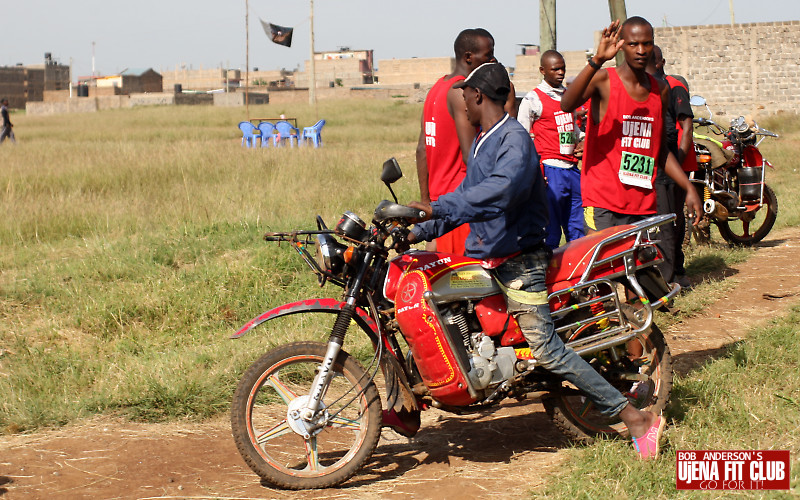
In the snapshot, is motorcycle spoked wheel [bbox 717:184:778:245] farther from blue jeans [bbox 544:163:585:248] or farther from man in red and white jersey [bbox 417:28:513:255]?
man in red and white jersey [bbox 417:28:513:255]

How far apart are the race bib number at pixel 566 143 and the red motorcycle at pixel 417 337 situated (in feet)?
6.36

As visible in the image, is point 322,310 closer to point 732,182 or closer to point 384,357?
point 384,357

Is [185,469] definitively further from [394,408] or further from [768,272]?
[768,272]

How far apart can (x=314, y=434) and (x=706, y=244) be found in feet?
21.7

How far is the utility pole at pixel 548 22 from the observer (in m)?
9.37

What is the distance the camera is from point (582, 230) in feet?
20.5

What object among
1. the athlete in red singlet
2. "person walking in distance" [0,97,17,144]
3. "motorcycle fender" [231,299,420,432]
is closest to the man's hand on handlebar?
"motorcycle fender" [231,299,420,432]

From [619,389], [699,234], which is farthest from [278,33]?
[619,389]

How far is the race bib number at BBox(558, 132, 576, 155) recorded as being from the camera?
243 inches

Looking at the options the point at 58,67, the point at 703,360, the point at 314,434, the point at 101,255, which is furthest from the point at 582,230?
the point at 58,67

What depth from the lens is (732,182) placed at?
30.5 ft

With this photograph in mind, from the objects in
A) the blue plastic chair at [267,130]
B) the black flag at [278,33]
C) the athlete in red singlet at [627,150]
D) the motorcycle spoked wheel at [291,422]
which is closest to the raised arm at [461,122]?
the athlete in red singlet at [627,150]

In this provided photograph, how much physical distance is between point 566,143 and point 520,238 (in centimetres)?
250

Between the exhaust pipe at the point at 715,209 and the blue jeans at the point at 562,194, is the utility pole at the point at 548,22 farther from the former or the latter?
the blue jeans at the point at 562,194
